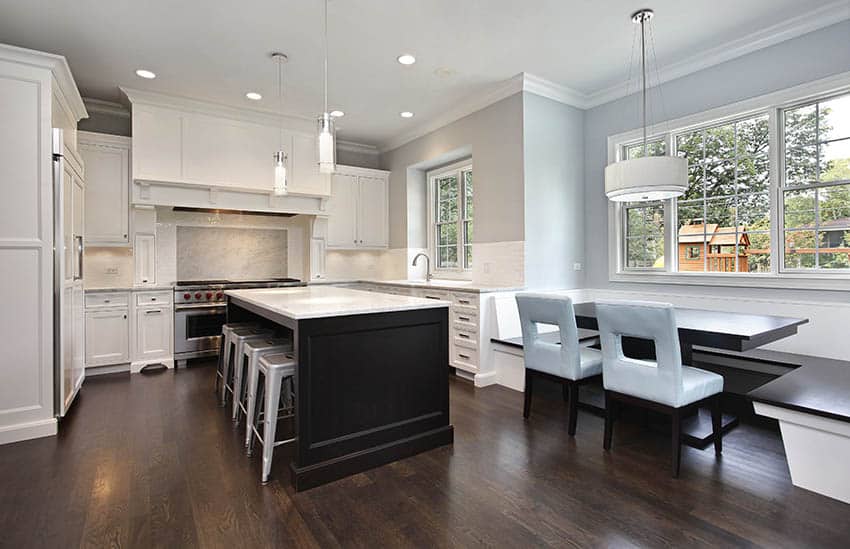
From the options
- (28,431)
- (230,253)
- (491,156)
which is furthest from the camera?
(230,253)

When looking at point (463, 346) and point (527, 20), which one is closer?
point (527, 20)

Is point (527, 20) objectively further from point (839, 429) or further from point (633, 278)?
point (839, 429)

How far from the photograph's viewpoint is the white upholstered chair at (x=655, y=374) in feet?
7.80

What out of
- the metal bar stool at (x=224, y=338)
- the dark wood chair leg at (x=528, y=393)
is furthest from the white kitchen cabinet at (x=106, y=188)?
the dark wood chair leg at (x=528, y=393)

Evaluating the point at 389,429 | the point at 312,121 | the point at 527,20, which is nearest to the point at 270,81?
the point at 312,121

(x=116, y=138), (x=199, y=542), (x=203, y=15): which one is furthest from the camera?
(x=116, y=138)

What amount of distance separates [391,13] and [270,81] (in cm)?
171

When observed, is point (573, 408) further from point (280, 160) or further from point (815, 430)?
point (280, 160)

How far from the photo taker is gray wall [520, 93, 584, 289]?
4395 mm

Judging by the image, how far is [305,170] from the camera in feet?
18.0

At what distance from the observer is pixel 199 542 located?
6.03ft

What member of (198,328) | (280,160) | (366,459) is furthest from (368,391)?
(198,328)

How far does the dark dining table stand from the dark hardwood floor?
16cm

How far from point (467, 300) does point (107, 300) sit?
3689mm
